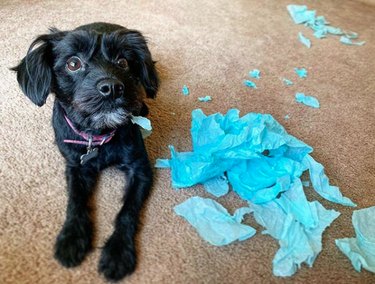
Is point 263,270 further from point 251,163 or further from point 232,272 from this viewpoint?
point 251,163

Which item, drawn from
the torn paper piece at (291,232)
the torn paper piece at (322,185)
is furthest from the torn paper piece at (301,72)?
the torn paper piece at (291,232)

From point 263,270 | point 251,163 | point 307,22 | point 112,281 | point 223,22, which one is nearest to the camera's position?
point 112,281

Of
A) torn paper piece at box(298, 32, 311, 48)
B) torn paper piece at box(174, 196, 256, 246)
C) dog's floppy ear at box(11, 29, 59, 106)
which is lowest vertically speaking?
torn paper piece at box(298, 32, 311, 48)

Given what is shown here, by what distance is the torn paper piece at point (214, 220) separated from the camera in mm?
1186

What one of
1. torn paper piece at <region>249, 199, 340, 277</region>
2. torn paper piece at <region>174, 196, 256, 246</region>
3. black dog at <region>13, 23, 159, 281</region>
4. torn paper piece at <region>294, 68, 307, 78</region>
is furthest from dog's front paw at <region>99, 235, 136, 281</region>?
torn paper piece at <region>294, 68, 307, 78</region>

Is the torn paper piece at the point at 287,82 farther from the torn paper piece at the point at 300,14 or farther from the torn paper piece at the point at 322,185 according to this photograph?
the torn paper piece at the point at 300,14

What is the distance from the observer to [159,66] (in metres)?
2.02

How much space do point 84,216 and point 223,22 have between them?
1913mm

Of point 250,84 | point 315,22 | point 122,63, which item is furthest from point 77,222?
point 315,22

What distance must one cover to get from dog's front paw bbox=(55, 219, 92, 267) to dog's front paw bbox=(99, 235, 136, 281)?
60mm

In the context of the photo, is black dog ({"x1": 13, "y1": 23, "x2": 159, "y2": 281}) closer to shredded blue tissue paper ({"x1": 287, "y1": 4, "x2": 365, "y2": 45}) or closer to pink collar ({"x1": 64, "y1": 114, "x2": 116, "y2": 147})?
pink collar ({"x1": 64, "y1": 114, "x2": 116, "y2": 147})

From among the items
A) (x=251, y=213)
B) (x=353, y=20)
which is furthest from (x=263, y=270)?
(x=353, y=20)

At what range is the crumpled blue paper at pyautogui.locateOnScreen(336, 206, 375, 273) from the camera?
3.87 ft

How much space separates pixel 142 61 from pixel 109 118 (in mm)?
293
